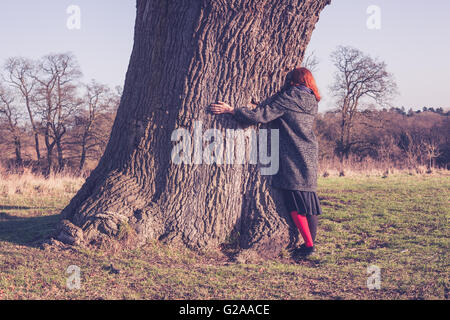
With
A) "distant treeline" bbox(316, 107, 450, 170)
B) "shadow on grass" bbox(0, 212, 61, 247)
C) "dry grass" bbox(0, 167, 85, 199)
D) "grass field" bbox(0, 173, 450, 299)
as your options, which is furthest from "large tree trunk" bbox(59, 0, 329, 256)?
"distant treeline" bbox(316, 107, 450, 170)

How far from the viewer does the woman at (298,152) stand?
4.76 metres

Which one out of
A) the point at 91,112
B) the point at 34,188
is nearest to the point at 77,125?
the point at 91,112

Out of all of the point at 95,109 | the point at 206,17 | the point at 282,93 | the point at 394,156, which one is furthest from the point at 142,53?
the point at 95,109

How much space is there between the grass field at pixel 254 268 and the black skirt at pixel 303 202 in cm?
55

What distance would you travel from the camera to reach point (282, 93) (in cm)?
481

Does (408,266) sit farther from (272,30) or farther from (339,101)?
(339,101)

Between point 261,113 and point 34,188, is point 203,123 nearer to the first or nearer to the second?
point 261,113

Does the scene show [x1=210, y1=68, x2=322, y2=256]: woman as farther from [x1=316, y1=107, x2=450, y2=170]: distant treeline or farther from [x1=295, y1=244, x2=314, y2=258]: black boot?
[x1=316, y1=107, x2=450, y2=170]: distant treeline

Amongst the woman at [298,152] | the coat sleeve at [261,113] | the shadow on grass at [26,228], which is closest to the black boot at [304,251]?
the woman at [298,152]

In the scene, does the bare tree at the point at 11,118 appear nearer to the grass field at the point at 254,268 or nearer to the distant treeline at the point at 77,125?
the distant treeline at the point at 77,125

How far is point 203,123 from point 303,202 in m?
1.55
